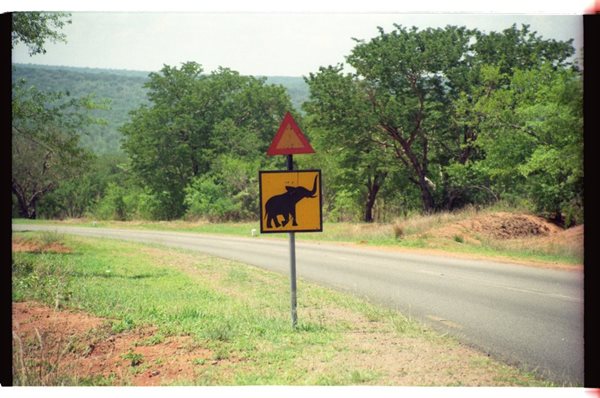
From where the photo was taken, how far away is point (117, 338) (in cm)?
699

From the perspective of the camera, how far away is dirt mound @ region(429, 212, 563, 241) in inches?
856

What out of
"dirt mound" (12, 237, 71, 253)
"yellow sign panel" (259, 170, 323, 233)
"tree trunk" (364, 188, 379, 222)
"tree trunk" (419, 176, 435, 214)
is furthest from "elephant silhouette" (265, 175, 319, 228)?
"tree trunk" (364, 188, 379, 222)

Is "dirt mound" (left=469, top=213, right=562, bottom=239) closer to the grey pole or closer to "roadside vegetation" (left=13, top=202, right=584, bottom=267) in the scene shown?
"roadside vegetation" (left=13, top=202, right=584, bottom=267)

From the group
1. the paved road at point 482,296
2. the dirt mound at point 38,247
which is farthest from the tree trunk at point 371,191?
the dirt mound at point 38,247

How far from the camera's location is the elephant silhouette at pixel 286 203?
21.6ft

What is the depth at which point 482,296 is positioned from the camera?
970cm

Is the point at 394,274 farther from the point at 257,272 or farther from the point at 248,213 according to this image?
the point at 248,213

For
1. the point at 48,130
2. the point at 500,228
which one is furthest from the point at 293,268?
the point at 500,228

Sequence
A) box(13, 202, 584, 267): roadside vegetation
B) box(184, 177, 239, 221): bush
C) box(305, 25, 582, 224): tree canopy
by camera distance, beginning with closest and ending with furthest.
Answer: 1. box(13, 202, 584, 267): roadside vegetation
2. box(305, 25, 582, 224): tree canopy
3. box(184, 177, 239, 221): bush

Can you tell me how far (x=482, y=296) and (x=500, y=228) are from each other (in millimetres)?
13563

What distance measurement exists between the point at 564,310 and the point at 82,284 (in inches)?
374

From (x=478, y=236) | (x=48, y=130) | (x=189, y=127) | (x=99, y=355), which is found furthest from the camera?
(x=189, y=127)

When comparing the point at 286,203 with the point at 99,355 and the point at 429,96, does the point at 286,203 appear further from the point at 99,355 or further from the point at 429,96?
the point at 429,96

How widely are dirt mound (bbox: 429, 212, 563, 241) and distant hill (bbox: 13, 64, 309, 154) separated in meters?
10.8
